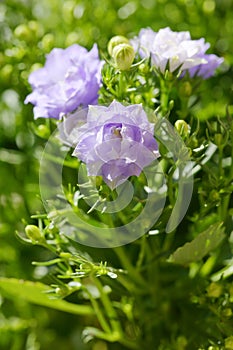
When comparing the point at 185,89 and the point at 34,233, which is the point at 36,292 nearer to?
the point at 34,233

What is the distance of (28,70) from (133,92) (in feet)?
0.50

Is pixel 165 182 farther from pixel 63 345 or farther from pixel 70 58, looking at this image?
pixel 63 345

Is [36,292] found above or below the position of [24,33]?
below

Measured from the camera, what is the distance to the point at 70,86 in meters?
0.49

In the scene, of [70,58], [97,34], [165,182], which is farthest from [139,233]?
[97,34]

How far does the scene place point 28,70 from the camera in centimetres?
61

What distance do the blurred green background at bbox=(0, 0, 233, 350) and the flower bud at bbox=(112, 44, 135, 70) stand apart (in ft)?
0.48

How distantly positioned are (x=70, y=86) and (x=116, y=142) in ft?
0.32

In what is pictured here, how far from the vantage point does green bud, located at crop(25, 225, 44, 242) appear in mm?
478

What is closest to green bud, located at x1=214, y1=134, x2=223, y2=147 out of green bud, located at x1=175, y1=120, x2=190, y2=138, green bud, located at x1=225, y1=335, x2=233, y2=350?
green bud, located at x1=175, y1=120, x2=190, y2=138

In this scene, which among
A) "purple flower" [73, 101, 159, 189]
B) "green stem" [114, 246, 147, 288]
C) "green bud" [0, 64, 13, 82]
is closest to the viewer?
"purple flower" [73, 101, 159, 189]

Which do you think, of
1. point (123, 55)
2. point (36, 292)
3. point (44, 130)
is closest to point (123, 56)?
point (123, 55)

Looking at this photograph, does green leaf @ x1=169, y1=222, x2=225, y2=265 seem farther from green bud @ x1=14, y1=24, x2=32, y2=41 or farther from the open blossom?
green bud @ x1=14, y1=24, x2=32, y2=41

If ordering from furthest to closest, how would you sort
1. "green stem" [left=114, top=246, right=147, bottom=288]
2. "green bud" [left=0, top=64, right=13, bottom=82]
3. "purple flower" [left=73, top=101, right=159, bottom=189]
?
"green bud" [left=0, top=64, right=13, bottom=82] → "green stem" [left=114, top=246, right=147, bottom=288] → "purple flower" [left=73, top=101, right=159, bottom=189]
